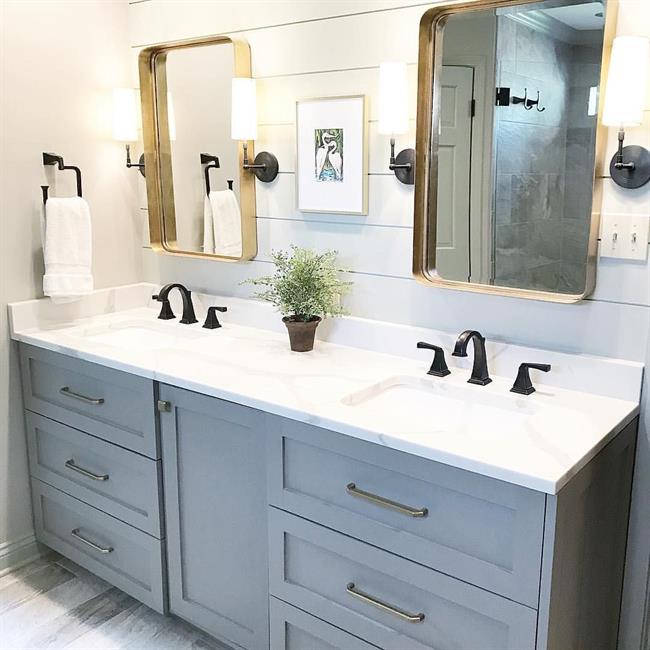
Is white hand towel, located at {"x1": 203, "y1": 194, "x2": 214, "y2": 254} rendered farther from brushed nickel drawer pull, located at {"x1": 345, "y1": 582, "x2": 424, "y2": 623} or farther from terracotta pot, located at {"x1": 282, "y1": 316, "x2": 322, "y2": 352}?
brushed nickel drawer pull, located at {"x1": 345, "y1": 582, "x2": 424, "y2": 623}

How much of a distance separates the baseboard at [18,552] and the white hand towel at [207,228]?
3.88 ft

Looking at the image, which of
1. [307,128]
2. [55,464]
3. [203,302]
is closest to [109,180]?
[203,302]

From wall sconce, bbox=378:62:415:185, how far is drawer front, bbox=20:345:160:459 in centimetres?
94

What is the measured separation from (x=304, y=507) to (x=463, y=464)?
456 mm

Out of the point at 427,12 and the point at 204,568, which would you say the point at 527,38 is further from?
Result: the point at 204,568

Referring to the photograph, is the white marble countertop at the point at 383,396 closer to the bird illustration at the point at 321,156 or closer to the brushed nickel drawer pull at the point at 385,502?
the brushed nickel drawer pull at the point at 385,502

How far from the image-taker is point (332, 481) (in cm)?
162

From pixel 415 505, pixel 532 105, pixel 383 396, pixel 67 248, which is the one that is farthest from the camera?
pixel 67 248

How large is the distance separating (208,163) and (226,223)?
0.71ft

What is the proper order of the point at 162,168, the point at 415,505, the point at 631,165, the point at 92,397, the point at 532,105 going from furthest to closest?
the point at 162,168, the point at 92,397, the point at 532,105, the point at 631,165, the point at 415,505

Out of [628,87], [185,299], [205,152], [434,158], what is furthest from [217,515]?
[628,87]

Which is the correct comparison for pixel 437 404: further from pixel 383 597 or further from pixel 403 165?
pixel 403 165

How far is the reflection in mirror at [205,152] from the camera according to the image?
7.67 feet

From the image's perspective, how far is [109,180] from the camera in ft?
8.49
